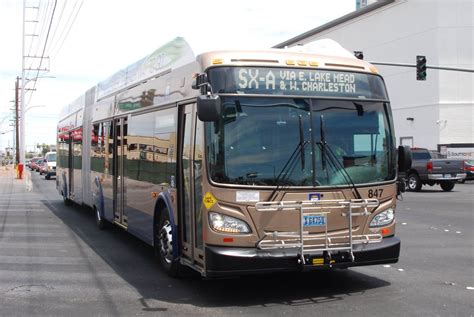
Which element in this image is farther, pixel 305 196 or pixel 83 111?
pixel 83 111

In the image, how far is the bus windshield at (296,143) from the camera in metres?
6.23

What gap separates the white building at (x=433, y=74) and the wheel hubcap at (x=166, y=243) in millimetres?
41171

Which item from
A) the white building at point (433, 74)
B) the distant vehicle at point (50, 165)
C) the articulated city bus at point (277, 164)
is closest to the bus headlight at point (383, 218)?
the articulated city bus at point (277, 164)

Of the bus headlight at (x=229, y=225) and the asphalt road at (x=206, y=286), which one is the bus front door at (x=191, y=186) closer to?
the bus headlight at (x=229, y=225)

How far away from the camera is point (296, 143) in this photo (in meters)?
6.42

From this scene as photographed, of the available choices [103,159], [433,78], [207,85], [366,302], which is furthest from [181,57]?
[433,78]

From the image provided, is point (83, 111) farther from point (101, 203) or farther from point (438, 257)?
point (438, 257)

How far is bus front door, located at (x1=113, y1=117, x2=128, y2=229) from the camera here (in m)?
10.3

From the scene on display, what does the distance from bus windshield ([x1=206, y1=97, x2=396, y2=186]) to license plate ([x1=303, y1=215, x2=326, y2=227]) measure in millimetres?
385

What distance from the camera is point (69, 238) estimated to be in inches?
449

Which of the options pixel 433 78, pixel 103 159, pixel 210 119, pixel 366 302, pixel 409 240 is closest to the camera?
pixel 210 119

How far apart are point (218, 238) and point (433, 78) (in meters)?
44.9

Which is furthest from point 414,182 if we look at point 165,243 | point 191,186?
point 191,186

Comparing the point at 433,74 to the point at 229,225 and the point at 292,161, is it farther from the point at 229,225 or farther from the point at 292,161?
the point at 229,225
